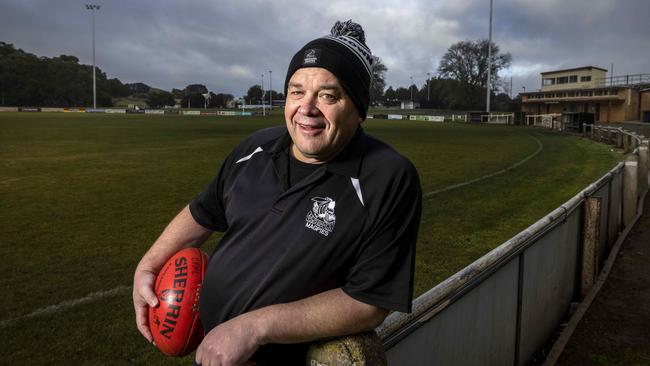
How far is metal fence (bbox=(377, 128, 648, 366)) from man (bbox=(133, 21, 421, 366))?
0.39 m

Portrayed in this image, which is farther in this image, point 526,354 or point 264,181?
point 526,354

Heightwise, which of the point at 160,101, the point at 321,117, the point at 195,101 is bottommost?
the point at 321,117

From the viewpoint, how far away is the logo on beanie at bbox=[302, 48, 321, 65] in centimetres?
184

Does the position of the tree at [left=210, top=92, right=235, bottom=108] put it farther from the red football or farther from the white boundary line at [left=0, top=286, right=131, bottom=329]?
the red football

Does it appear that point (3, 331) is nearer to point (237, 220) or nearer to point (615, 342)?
point (237, 220)

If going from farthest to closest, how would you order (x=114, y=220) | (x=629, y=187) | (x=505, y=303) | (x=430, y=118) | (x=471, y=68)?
(x=471, y=68) < (x=430, y=118) < (x=629, y=187) < (x=114, y=220) < (x=505, y=303)

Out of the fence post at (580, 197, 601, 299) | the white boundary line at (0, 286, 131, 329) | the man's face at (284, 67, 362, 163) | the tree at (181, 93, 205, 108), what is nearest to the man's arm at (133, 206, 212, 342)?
the man's face at (284, 67, 362, 163)

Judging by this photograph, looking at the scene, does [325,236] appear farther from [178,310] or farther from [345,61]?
[178,310]

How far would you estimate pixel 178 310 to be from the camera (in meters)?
2.04

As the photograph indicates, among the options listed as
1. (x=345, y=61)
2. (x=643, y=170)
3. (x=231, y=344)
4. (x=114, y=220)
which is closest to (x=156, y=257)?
(x=231, y=344)

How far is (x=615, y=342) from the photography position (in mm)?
4465

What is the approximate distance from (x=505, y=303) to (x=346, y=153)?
198 cm

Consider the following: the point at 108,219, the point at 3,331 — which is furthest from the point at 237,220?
the point at 108,219

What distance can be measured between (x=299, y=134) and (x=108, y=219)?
7057 millimetres
